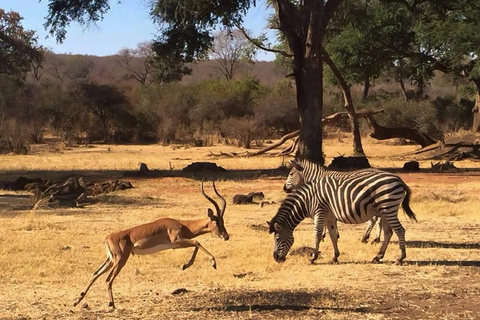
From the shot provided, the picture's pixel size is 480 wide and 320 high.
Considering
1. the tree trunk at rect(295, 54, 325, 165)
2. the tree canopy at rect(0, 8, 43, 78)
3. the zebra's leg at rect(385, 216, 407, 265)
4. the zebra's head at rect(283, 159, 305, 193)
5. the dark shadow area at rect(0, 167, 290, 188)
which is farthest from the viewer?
the tree canopy at rect(0, 8, 43, 78)

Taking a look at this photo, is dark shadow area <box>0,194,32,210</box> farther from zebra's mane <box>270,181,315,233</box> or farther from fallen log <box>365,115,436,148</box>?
fallen log <box>365,115,436,148</box>

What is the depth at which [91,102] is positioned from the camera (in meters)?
46.2

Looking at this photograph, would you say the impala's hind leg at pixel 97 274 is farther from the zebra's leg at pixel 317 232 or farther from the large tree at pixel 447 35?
the large tree at pixel 447 35

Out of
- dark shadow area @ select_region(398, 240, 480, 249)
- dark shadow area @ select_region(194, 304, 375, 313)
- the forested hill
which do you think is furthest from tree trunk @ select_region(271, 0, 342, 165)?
the forested hill

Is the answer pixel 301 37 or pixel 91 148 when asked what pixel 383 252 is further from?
pixel 91 148

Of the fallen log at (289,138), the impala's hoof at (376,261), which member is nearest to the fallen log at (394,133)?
the fallen log at (289,138)

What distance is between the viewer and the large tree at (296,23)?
24062mm

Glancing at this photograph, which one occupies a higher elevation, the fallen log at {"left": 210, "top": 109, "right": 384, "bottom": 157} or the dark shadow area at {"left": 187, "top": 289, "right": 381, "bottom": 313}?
the fallen log at {"left": 210, "top": 109, "right": 384, "bottom": 157}

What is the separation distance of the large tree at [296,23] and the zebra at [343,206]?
13926mm

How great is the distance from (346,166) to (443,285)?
16.7 meters

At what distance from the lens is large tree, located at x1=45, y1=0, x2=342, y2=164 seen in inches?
947

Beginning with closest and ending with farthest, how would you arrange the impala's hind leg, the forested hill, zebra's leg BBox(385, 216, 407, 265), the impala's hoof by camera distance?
the impala's hind leg → zebra's leg BBox(385, 216, 407, 265) → the impala's hoof → the forested hill

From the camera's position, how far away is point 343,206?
10398 millimetres

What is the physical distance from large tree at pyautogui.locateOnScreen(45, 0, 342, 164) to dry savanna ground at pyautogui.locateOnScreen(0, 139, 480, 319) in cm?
667
